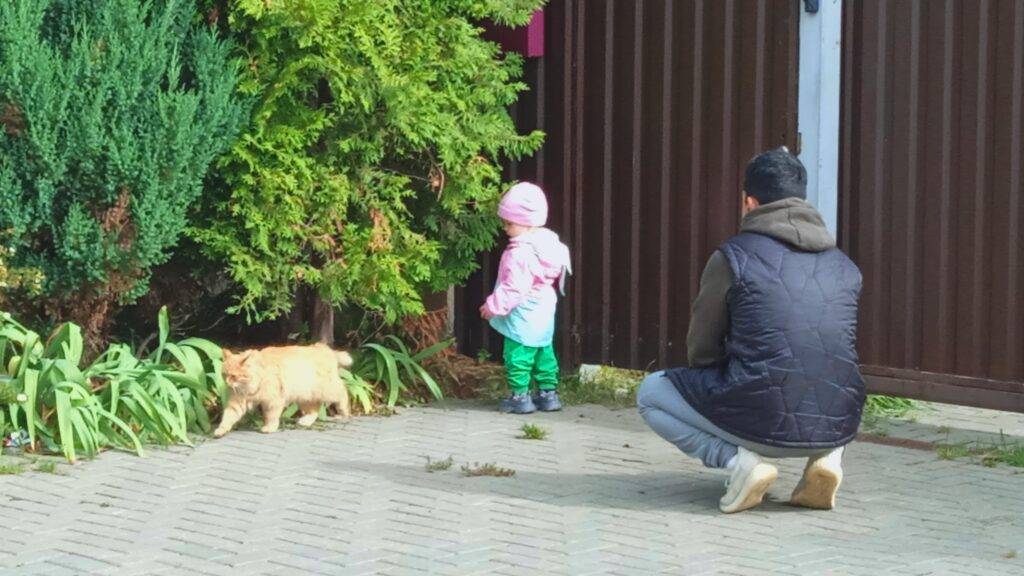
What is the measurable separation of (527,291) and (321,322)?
1.22m

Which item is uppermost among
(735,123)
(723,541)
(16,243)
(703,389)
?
(735,123)

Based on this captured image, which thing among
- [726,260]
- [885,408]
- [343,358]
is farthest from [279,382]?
[885,408]

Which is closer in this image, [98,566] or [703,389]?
[98,566]

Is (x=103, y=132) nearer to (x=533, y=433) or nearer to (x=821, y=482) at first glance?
(x=533, y=433)

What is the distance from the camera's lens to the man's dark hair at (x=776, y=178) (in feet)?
21.5

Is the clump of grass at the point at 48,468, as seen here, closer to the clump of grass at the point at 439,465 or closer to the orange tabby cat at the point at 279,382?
the orange tabby cat at the point at 279,382

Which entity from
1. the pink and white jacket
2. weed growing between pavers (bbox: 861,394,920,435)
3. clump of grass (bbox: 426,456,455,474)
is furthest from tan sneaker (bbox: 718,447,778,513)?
the pink and white jacket

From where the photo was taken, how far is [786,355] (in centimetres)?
636

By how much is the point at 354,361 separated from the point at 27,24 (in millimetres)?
2585

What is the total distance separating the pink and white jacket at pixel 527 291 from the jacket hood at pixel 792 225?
7.72ft

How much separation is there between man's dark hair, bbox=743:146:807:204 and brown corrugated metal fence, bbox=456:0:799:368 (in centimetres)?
206

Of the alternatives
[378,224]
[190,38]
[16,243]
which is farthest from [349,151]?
[16,243]

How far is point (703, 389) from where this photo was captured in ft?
21.5

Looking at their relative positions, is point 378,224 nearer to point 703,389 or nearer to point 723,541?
point 703,389
